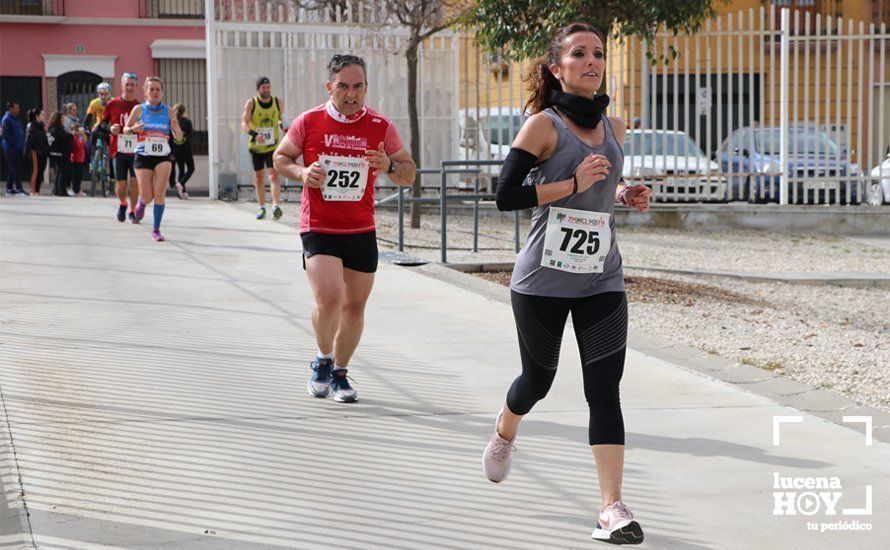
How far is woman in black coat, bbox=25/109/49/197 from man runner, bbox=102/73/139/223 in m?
8.34

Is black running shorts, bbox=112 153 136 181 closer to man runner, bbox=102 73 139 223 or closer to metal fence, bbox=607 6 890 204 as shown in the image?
man runner, bbox=102 73 139 223

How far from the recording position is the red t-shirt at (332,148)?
6648 millimetres

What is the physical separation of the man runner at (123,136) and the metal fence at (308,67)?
4823 millimetres

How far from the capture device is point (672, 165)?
18.9 meters

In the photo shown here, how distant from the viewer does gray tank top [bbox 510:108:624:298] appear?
4719 mm

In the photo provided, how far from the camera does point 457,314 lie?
964 cm

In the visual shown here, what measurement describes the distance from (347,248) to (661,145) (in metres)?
12.8

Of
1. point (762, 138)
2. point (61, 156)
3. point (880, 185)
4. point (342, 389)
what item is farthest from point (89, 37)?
point (342, 389)

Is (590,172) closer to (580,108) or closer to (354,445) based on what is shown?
(580,108)

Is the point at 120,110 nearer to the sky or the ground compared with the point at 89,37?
nearer to the ground

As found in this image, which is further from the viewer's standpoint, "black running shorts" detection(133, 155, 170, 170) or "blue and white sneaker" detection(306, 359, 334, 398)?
"black running shorts" detection(133, 155, 170, 170)

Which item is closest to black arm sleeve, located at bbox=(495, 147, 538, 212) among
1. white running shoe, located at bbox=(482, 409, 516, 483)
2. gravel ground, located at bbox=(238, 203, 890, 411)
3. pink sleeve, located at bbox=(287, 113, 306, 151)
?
white running shoe, located at bbox=(482, 409, 516, 483)

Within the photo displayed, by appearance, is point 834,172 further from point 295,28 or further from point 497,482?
point 497,482

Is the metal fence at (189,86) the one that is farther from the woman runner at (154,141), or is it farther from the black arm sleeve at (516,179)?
the black arm sleeve at (516,179)
